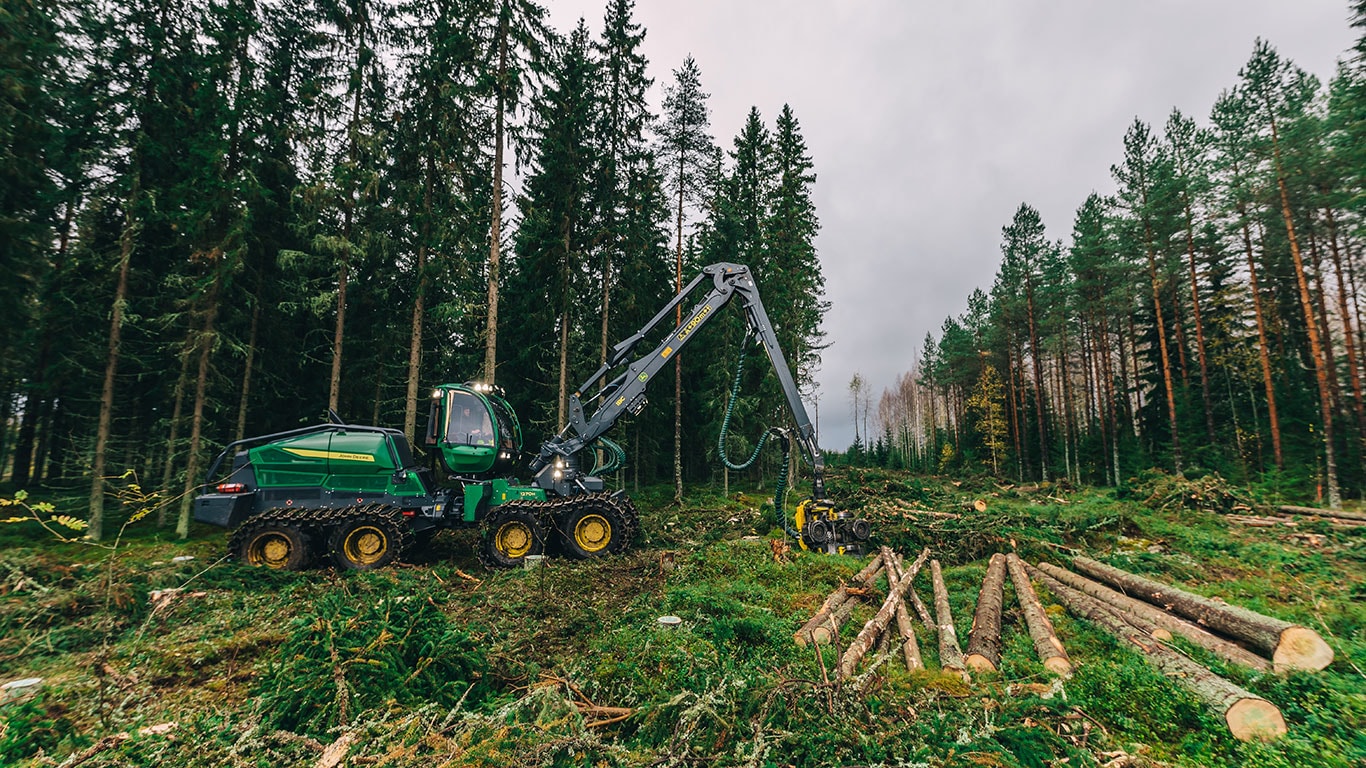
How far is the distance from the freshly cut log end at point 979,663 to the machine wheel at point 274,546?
10.4 metres

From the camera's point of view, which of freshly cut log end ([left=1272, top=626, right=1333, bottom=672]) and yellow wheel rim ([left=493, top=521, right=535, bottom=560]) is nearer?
freshly cut log end ([left=1272, top=626, right=1333, bottom=672])

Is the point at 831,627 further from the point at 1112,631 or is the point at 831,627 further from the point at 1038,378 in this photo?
the point at 1038,378

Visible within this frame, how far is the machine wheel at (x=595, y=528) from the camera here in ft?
31.7

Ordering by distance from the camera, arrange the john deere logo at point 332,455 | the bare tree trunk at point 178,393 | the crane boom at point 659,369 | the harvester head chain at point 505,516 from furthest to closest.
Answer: the bare tree trunk at point 178,393 → the crane boom at point 659,369 → the harvester head chain at point 505,516 → the john deere logo at point 332,455

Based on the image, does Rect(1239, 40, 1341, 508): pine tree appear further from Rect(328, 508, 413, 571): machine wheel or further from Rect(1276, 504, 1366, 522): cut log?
Rect(328, 508, 413, 571): machine wheel

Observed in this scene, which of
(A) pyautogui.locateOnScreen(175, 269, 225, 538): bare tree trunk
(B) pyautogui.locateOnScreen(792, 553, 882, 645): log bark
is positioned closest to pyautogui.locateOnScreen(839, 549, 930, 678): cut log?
(B) pyautogui.locateOnScreen(792, 553, 882, 645): log bark

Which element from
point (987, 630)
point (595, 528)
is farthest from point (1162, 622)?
point (595, 528)

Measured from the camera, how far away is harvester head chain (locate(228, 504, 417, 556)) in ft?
28.5

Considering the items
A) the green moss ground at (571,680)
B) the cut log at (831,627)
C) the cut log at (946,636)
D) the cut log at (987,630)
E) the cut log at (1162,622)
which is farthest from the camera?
the cut log at (831,627)

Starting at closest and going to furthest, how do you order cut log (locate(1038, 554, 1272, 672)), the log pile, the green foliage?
1. the green foliage
2. the log pile
3. cut log (locate(1038, 554, 1272, 672))

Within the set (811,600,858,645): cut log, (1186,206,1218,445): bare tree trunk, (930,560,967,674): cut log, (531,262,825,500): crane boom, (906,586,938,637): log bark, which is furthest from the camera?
(1186,206,1218,445): bare tree trunk

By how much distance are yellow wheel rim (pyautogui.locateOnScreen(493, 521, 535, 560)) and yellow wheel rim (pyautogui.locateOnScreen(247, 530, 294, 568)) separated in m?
3.53

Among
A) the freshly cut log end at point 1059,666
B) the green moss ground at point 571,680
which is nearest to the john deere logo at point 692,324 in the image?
the green moss ground at point 571,680

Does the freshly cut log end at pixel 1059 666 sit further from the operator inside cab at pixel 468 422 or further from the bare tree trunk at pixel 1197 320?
the bare tree trunk at pixel 1197 320
